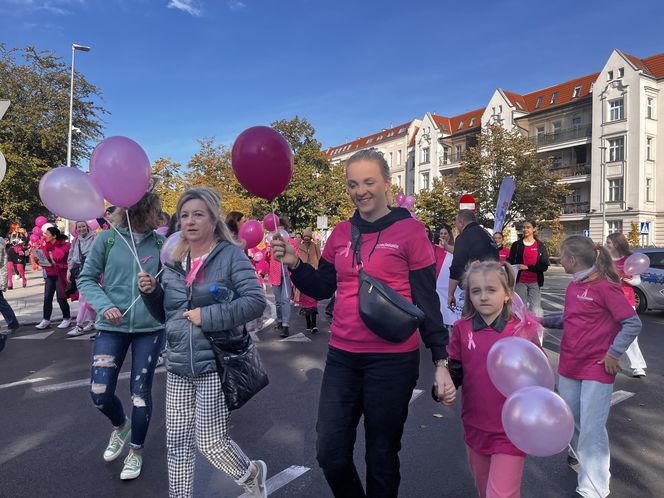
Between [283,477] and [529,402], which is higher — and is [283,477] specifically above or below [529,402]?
below

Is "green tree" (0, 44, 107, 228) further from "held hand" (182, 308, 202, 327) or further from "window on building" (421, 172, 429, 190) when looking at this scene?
"window on building" (421, 172, 429, 190)

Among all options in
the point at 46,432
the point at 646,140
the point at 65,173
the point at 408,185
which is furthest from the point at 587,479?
the point at 408,185

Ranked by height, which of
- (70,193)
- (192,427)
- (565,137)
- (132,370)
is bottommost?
(192,427)

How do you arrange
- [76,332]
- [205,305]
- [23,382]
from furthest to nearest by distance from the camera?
[76,332] → [23,382] → [205,305]

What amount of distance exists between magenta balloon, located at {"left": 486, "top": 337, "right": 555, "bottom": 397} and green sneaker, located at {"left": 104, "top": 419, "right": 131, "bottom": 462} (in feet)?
8.99

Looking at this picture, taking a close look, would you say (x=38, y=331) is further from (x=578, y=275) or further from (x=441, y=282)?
(x=578, y=275)

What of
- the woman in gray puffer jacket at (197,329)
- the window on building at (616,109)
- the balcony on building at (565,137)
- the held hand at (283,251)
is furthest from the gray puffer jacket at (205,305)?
the balcony on building at (565,137)

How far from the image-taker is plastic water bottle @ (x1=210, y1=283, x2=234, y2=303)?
2.54 m

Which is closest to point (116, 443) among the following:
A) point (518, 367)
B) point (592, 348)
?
point (518, 367)

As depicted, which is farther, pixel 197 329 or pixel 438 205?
pixel 438 205

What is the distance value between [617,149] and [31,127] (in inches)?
1564

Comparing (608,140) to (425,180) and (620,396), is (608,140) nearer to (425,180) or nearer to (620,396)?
(425,180)

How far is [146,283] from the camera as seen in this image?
8.64 ft

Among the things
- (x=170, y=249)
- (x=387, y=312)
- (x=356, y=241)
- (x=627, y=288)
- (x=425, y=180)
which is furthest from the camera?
(x=425, y=180)
